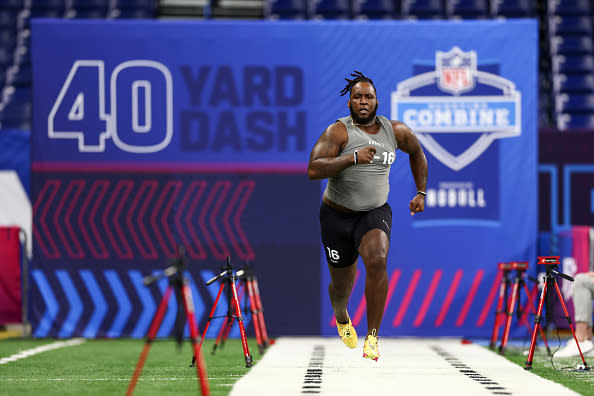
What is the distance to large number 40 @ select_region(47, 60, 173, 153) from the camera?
31.8 ft

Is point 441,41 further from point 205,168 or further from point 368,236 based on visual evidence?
point 368,236

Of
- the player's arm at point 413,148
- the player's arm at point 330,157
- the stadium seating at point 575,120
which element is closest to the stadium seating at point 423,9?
the stadium seating at point 575,120

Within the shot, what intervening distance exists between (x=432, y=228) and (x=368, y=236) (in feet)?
11.9

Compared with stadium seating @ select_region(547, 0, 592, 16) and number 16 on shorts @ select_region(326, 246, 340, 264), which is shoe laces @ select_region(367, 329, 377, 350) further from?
stadium seating @ select_region(547, 0, 592, 16)

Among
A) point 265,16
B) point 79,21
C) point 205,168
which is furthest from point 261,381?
point 265,16

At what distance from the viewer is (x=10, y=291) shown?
963cm

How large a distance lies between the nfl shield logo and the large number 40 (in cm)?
290

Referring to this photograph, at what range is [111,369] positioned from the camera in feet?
22.2

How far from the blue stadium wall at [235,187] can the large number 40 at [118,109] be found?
0.05 feet

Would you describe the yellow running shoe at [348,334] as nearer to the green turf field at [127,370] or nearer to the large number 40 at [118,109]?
the green turf field at [127,370]

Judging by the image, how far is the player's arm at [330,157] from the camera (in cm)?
600

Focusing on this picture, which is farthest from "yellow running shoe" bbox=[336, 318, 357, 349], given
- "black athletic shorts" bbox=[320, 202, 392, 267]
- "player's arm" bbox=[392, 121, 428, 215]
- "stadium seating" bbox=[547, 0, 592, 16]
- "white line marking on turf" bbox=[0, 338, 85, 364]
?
"stadium seating" bbox=[547, 0, 592, 16]

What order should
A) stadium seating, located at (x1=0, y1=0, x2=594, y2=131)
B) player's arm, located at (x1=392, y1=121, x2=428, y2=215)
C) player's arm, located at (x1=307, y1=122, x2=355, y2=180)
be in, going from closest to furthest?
player's arm, located at (x1=307, y1=122, x2=355, y2=180), player's arm, located at (x1=392, y1=121, x2=428, y2=215), stadium seating, located at (x1=0, y1=0, x2=594, y2=131)

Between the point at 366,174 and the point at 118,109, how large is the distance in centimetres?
415
